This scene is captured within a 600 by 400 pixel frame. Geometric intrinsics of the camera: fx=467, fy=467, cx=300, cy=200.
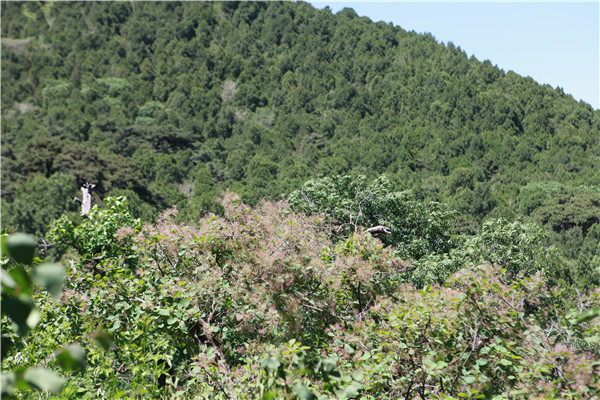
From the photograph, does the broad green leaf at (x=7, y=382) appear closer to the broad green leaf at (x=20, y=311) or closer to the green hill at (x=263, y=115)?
the broad green leaf at (x=20, y=311)

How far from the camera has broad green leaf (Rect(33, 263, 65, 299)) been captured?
2.32 feet

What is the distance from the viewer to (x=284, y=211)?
629 cm

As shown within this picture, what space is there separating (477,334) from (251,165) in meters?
54.9

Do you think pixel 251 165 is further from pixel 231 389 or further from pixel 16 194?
pixel 231 389

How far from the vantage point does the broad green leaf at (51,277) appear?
2.32 ft

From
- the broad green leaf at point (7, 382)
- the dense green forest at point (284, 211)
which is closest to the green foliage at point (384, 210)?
the dense green forest at point (284, 211)

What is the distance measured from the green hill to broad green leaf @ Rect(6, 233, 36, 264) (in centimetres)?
2810

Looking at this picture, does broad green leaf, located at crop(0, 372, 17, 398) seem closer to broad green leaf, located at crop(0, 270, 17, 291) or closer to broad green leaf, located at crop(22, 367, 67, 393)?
broad green leaf, located at crop(22, 367, 67, 393)

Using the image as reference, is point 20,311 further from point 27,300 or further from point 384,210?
point 384,210

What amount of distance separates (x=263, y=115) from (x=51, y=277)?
8081 cm

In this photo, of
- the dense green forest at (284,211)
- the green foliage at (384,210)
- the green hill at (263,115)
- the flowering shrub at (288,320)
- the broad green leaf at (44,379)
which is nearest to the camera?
the broad green leaf at (44,379)

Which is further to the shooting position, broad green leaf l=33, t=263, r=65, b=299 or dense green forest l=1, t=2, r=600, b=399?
dense green forest l=1, t=2, r=600, b=399

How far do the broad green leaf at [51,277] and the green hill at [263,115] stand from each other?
28.2 metres

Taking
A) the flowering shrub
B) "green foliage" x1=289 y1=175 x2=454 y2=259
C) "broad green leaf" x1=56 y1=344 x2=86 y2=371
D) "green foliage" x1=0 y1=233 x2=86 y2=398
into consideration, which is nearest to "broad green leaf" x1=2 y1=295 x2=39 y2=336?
"green foliage" x1=0 y1=233 x2=86 y2=398
